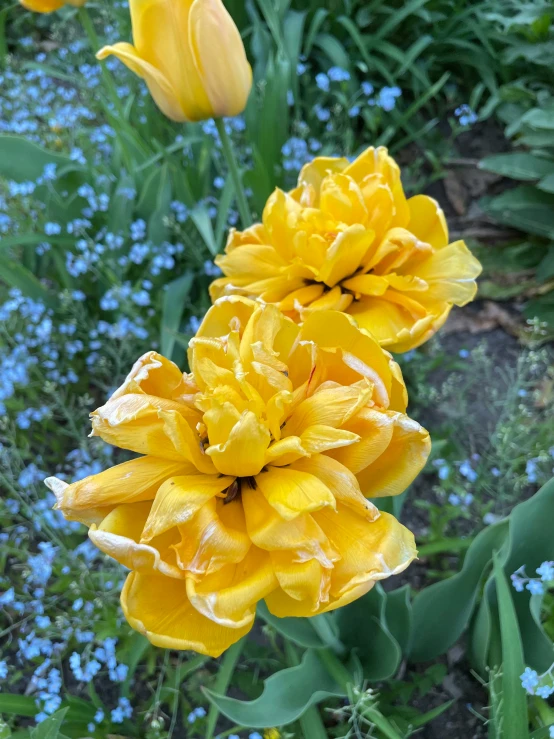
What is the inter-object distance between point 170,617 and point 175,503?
125 millimetres

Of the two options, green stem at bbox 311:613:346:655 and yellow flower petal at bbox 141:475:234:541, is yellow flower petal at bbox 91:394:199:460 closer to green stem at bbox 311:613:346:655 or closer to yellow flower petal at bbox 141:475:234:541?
yellow flower petal at bbox 141:475:234:541

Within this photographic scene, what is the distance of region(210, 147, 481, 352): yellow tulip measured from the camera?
0.82m

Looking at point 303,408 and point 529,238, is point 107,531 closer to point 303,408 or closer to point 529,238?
point 303,408

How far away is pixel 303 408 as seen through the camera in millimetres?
640

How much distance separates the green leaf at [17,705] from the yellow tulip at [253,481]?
21.1 inches

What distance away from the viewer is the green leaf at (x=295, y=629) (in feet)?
2.84

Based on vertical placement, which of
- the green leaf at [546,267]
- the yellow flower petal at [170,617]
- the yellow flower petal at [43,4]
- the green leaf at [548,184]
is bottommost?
the green leaf at [546,267]

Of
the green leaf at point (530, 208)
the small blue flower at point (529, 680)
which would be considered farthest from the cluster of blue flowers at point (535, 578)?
the green leaf at point (530, 208)

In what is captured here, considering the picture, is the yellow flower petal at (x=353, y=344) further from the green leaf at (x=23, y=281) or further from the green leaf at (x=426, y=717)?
the green leaf at (x=23, y=281)

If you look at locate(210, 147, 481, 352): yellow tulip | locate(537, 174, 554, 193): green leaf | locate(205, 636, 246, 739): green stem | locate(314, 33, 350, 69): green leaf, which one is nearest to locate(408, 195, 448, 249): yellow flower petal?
locate(210, 147, 481, 352): yellow tulip

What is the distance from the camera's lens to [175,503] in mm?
567

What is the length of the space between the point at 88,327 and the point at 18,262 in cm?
33

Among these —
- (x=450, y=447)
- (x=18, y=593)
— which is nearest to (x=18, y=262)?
(x=18, y=593)

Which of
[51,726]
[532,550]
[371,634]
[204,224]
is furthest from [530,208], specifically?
[51,726]
